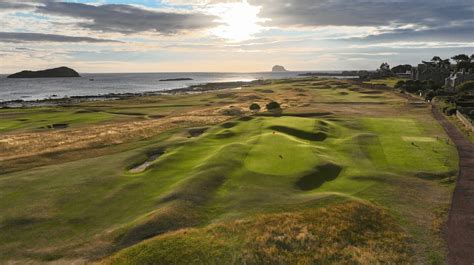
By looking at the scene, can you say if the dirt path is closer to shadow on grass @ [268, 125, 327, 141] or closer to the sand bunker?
shadow on grass @ [268, 125, 327, 141]

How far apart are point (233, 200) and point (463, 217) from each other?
1278cm

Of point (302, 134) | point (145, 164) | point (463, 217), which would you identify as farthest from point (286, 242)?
point (302, 134)

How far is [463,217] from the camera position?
20.4 meters

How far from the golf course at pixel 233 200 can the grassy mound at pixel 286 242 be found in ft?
0.20

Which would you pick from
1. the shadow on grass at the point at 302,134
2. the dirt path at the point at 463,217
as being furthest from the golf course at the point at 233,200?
the dirt path at the point at 463,217

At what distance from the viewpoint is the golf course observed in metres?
16.8

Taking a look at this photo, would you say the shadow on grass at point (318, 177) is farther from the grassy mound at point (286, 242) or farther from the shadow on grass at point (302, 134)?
the shadow on grass at point (302, 134)

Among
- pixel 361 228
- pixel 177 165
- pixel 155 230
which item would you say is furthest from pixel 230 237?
pixel 177 165

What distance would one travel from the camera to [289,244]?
56.3 feet

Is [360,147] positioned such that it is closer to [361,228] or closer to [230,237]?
Answer: [361,228]

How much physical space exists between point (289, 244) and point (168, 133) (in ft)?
111

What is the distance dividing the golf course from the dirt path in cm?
53

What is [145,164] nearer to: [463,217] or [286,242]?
[286,242]

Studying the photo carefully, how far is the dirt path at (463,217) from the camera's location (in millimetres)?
16594
